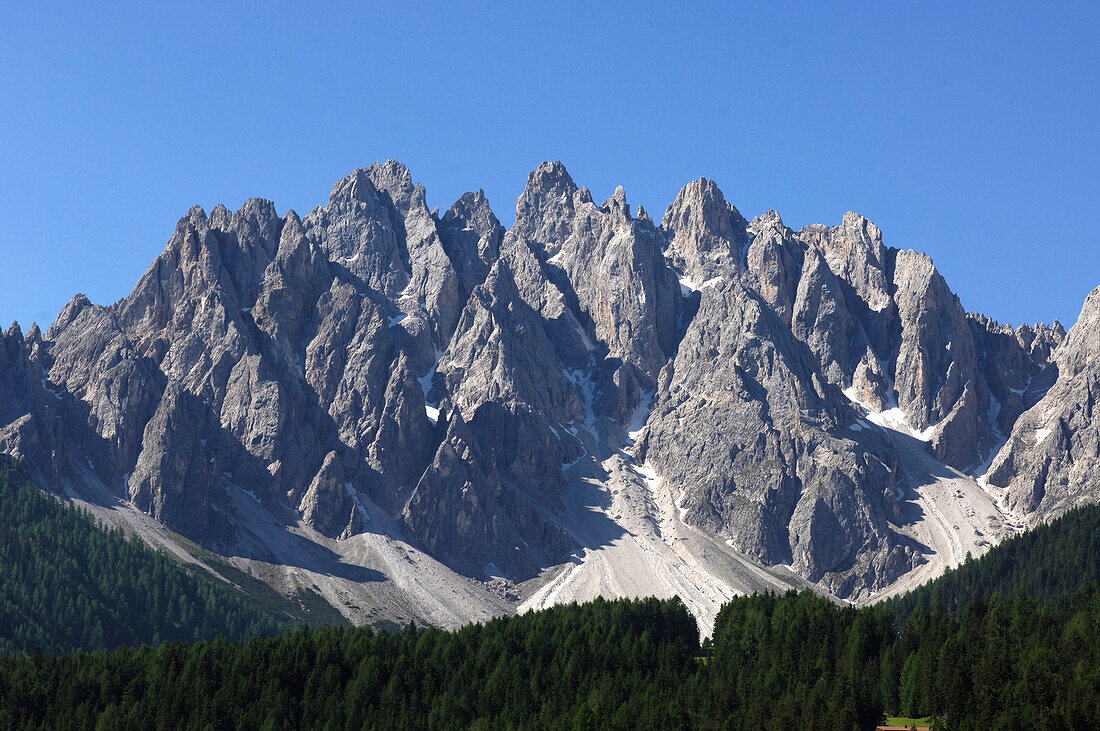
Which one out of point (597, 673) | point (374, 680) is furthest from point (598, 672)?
point (374, 680)

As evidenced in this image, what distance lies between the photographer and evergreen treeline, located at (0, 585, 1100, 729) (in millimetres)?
127938

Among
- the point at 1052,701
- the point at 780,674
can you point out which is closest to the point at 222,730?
the point at 780,674

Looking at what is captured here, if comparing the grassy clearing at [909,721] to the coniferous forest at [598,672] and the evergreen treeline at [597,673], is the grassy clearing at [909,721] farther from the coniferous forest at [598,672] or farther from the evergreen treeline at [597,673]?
the evergreen treeline at [597,673]

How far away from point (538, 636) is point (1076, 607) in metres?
64.3

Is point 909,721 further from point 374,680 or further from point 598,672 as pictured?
point 374,680

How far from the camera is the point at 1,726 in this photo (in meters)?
149

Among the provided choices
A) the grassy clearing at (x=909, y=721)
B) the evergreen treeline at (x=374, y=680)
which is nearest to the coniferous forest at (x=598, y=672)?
the evergreen treeline at (x=374, y=680)

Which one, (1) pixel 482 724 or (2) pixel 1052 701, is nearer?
(2) pixel 1052 701

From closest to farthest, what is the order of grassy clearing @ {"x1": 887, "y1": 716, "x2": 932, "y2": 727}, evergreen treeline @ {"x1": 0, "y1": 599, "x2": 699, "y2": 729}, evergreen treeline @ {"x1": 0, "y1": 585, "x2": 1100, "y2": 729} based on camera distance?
1. evergreen treeline @ {"x1": 0, "y1": 585, "x2": 1100, "y2": 729}
2. grassy clearing @ {"x1": 887, "y1": 716, "x2": 932, "y2": 727}
3. evergreen treeline @ {"x1": 0, "y1": 599, "x2": 699, "y2": 729}

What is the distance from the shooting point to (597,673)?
152625 millimetres

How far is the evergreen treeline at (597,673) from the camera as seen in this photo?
5037 inches

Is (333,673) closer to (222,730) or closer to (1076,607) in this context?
(222,730)

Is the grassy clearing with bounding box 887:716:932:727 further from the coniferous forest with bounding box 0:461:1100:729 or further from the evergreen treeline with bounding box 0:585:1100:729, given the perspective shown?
the evergreen treeline with bounding box 0:585:1100:729

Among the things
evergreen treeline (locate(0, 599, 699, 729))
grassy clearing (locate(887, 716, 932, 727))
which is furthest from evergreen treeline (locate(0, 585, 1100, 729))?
grassy clearing (locate(887, 716, 932, 727))
